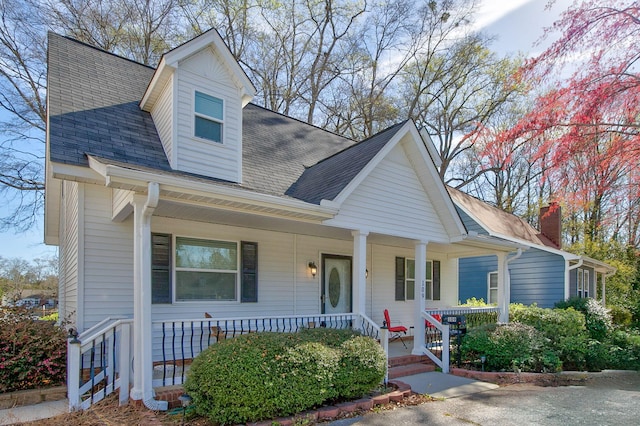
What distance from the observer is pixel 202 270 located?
7844 millimetres

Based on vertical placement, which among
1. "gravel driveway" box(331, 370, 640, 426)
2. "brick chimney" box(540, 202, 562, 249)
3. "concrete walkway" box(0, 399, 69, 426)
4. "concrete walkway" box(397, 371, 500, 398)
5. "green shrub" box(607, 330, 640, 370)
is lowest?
"green shrub" box(607, 330, 640, 370)

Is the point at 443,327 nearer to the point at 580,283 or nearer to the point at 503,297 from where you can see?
the point at 503,297

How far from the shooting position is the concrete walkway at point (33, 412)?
16.1 ft

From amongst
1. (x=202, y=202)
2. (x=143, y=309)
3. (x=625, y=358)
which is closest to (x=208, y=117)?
(x=202, y=202)

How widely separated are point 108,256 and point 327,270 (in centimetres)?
482

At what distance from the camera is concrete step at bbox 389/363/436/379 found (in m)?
7.70

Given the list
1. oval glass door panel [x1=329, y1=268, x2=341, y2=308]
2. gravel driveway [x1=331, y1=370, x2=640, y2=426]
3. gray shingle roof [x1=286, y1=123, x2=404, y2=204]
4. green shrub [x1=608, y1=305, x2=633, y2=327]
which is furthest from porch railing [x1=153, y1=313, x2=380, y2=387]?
green shrub [x1=608, y1=305, x2=633, y2=327]

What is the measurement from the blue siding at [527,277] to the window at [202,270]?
1197cm

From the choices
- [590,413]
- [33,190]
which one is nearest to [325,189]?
[590,413]

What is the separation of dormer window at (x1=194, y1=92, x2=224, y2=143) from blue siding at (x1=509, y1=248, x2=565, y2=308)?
13565mm

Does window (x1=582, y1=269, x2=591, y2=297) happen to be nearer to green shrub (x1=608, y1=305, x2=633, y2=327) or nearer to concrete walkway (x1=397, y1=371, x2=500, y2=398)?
green shrub (x1=608, y1=305, x2=633, y2=327)

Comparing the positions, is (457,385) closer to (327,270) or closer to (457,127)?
(327,270)

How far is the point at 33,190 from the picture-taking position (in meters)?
17.2

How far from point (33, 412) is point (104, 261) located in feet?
7.71
